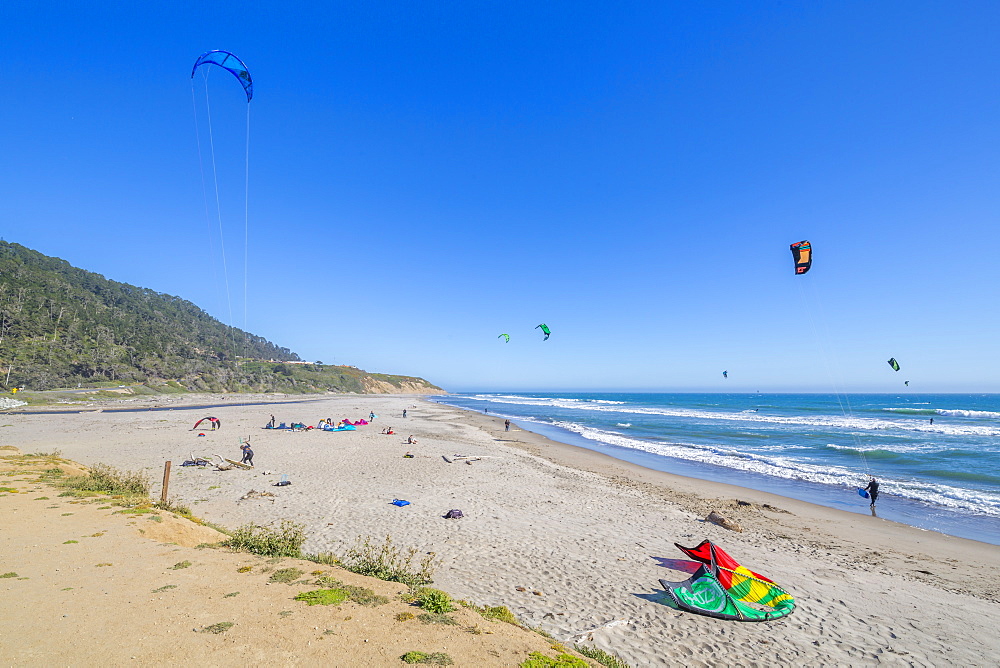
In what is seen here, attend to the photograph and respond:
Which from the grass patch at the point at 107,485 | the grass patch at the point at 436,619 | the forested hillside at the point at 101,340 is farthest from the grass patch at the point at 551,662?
the forested hillside at the point at 101,340

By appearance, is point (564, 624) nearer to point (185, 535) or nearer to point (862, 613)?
point (862, 613)

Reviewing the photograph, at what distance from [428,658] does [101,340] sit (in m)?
87.5

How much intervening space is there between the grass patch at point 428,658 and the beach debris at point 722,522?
1096cm

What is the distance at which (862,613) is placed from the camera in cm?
762

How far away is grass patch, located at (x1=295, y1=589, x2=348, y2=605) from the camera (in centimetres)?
564

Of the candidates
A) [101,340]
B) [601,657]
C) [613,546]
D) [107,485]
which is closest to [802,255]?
[613,546]

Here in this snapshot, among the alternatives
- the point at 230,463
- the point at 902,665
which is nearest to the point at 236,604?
the point at 902,665

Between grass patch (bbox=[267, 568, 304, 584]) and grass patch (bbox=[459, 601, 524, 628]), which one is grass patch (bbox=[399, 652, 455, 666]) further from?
grass patch (bbox=[267, 568, 304, 584])

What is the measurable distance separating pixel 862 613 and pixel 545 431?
33261mm

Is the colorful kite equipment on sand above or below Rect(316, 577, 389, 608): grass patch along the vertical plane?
below

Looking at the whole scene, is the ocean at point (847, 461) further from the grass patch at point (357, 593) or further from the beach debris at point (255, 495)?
the beach debris at point (255, 495)

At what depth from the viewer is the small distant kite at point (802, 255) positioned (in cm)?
1437

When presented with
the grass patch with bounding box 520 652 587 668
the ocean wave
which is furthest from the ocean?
the grass patch with bounding box 520 652 587 668

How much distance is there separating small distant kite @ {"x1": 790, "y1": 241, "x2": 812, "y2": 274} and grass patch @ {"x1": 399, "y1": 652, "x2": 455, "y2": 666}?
15749mm
